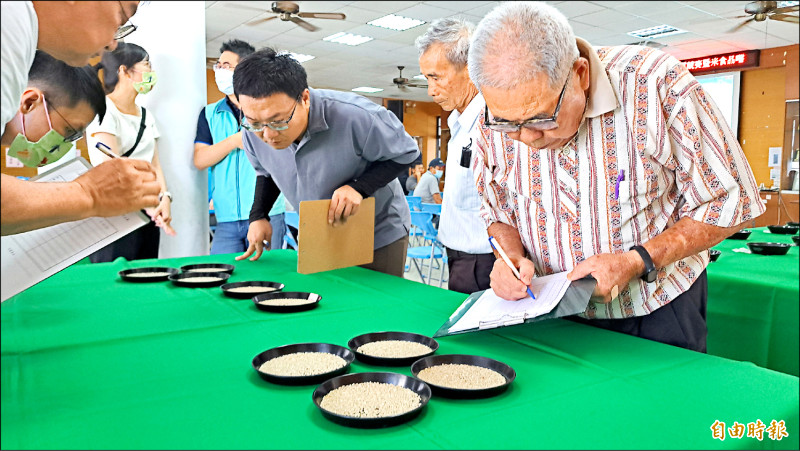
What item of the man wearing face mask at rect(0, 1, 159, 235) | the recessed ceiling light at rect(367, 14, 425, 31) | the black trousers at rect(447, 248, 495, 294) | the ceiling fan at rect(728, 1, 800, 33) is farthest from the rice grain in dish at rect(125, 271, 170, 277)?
the ceiling fan at rect(728, 1, 800, 33)

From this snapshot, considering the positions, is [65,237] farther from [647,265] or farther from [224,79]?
[224,79]

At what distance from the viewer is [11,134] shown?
90cm

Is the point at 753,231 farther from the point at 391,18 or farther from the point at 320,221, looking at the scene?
the point at 391,18

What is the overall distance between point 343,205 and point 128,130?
98 cm

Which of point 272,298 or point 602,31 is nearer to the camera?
point 272,298

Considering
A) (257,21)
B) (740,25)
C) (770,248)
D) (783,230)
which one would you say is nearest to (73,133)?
(770,248)

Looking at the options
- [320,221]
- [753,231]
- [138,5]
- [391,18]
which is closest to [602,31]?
[391,18]

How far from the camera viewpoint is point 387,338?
111 cm

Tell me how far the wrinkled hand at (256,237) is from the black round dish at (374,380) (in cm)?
129

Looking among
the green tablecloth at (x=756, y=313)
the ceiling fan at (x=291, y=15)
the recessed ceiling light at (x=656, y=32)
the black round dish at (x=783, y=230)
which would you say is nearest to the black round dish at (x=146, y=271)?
the green tablecloth at (x=756, y=313)

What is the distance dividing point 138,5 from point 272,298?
81cm

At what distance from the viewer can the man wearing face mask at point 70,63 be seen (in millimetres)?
626

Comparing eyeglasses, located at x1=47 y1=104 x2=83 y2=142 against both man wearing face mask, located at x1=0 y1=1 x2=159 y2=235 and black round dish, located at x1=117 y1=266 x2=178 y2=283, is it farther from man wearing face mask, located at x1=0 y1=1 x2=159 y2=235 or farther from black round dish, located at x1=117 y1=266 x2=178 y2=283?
black round dish, located at x1=117 y1=266 x2=178 y2=283

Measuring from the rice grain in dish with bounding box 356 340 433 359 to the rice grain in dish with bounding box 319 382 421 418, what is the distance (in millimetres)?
129
